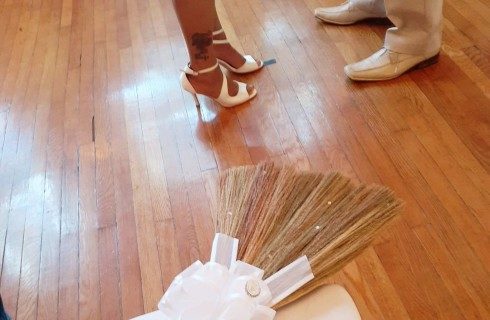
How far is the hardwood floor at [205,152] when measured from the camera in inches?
41.6

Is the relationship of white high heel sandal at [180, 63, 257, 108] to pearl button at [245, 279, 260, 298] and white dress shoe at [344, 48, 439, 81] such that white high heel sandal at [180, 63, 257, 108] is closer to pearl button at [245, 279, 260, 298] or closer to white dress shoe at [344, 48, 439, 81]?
white dress shoe at [344, 48, 439, 81]

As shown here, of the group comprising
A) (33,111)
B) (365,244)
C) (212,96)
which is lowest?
(33,111)

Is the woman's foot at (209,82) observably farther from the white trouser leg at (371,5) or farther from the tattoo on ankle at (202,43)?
the white trouser leg at (371,5)

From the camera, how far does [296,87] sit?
1.54m

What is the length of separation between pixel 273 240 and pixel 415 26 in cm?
105

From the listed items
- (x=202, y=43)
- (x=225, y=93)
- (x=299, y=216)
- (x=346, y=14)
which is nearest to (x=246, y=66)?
(x=225, y=93)

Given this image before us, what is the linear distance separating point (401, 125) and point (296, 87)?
0.38 m

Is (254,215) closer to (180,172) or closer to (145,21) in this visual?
(180,172)

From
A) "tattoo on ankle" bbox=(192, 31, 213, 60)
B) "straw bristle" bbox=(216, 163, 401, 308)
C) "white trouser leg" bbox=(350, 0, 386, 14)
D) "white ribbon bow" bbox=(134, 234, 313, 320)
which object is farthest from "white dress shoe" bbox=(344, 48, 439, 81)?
"white ribbon bow" bbox=(134, 234, 313, 320)

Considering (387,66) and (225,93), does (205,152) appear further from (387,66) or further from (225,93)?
(387,66)

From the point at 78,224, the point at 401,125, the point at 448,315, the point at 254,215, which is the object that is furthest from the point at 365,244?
the point at 78,224

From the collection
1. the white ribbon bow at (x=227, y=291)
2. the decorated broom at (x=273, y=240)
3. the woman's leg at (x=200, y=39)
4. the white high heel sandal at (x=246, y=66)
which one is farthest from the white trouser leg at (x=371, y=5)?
the white ribbon bow at (x=227, y=291)

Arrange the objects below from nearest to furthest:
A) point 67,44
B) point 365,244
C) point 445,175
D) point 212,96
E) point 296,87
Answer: point 365,244, point 445,175, point 212,96, point 296,87, point 67,44

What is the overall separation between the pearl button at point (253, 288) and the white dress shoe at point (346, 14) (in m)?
1.40
